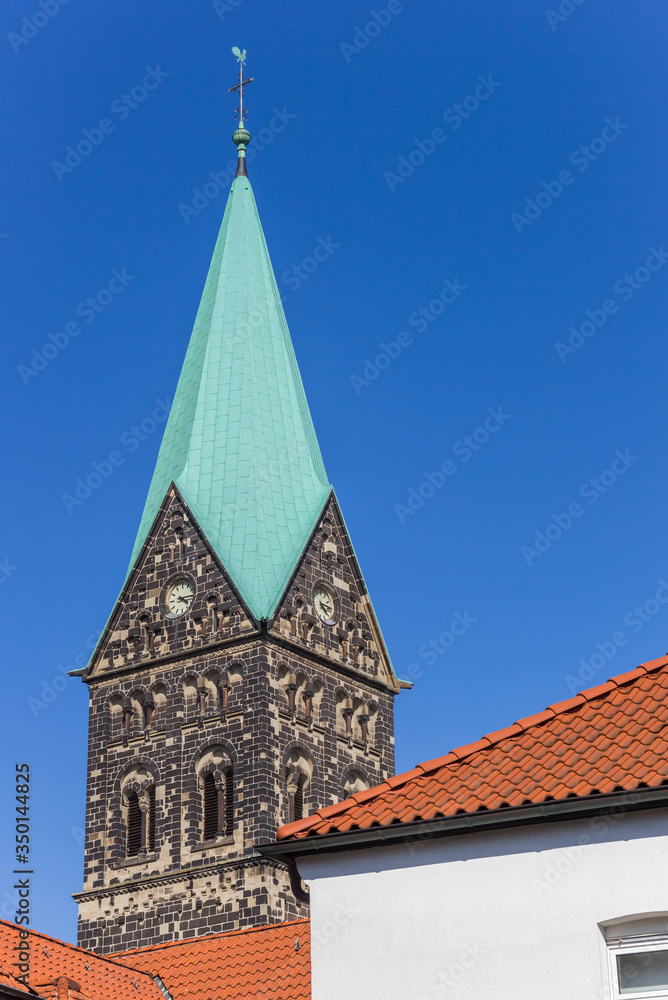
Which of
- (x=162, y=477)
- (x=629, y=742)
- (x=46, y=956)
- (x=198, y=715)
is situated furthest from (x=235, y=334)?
(x=629, y=742)

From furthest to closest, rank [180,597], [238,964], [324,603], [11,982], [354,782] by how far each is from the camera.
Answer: [324,603]
[180,597]
[354,782]
[238,964]
[11,982]

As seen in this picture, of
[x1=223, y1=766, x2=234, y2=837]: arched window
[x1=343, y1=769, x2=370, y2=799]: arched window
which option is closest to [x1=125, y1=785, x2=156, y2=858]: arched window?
[x1=223, y1=766, x2=234, y2=837]: arched window

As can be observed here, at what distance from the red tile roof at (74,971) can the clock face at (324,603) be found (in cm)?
2208

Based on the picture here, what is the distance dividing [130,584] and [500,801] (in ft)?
129

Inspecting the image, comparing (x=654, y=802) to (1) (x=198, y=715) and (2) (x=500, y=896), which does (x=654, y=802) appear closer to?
(2) (x=500, y=896)

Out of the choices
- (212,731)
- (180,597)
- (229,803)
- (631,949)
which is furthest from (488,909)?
(180,597)

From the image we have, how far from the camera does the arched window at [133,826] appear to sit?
167ft

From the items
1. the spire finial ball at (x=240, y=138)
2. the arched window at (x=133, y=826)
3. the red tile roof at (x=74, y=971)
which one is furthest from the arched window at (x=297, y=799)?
the spire finial ball at (x=240, y=138)

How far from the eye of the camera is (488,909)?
51.3 ft

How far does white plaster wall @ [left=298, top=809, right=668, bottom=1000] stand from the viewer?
15.1m

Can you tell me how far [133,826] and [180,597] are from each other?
22.2ft

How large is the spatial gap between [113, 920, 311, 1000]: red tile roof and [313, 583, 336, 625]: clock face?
1988 centimetres

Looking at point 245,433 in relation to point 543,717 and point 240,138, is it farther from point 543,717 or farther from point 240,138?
point 543,717

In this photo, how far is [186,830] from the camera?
4953cm
